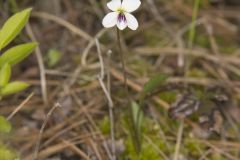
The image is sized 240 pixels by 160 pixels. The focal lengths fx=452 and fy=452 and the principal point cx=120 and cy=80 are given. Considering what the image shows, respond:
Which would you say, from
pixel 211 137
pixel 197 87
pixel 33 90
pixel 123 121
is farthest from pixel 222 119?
pixel 33 90

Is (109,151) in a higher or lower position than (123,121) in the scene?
lower

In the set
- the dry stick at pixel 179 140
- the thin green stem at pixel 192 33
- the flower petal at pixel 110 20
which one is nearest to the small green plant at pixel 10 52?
the flower petal at pixel 110 20

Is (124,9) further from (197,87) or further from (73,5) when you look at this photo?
(73,5)

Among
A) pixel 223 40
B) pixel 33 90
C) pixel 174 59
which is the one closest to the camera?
pixel 33 90

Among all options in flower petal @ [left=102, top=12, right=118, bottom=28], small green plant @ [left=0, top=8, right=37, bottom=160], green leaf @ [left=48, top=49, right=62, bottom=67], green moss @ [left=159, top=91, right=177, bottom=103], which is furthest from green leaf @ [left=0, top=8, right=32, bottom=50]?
green moss @ [left=159, top=91, right=177, bottom=103]

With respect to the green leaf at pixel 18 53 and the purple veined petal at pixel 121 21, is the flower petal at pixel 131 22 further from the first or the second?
the green leaf at pixel 18 53

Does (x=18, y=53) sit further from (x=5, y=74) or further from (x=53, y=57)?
(x=53, y=57)

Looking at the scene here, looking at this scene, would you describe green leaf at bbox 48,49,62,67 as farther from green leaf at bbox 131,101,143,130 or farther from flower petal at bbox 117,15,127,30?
flower petal at bbox 117,15,127,30

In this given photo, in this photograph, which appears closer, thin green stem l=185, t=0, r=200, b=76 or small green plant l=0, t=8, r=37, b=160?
small green plant l=0, t=8, r=37, b=160

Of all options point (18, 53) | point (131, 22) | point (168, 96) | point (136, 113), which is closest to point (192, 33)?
point (168, 96)
